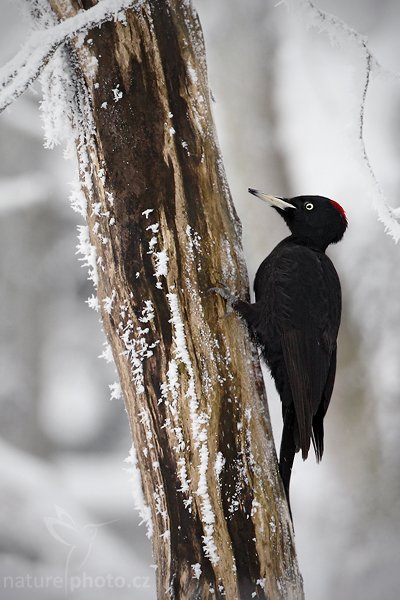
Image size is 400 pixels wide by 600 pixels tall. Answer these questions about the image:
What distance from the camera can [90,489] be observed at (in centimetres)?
204

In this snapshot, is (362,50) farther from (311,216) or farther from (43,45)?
(43,45)

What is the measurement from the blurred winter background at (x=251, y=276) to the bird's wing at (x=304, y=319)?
1.09ft

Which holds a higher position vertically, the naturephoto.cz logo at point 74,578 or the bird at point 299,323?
the bird at point 299,323

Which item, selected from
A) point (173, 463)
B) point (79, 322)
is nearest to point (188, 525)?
point (173, 463)

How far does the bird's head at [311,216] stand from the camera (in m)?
1.88

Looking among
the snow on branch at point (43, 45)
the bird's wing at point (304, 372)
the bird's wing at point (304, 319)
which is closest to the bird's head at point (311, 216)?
the bird's wing at point (304, 319)

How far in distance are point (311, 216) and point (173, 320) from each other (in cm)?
79

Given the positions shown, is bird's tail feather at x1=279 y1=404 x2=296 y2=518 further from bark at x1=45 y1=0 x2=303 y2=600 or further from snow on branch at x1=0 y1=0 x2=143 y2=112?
snow on branch at x1=0 y1=0 x2=143 y2=112

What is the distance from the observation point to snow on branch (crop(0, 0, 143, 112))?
130cm

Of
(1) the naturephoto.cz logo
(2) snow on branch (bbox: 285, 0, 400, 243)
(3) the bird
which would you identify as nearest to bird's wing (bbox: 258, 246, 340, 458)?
(3) the bird

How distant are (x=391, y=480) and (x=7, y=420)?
1403mm

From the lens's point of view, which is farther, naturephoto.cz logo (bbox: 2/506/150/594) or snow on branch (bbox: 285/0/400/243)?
naturephoto.cz logo (bbox: 2/506/150/594)

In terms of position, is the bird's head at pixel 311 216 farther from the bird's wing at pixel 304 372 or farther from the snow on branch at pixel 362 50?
the bird's wing at pixel 304 372

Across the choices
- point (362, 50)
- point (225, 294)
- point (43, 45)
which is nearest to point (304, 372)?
point (225, 294)
